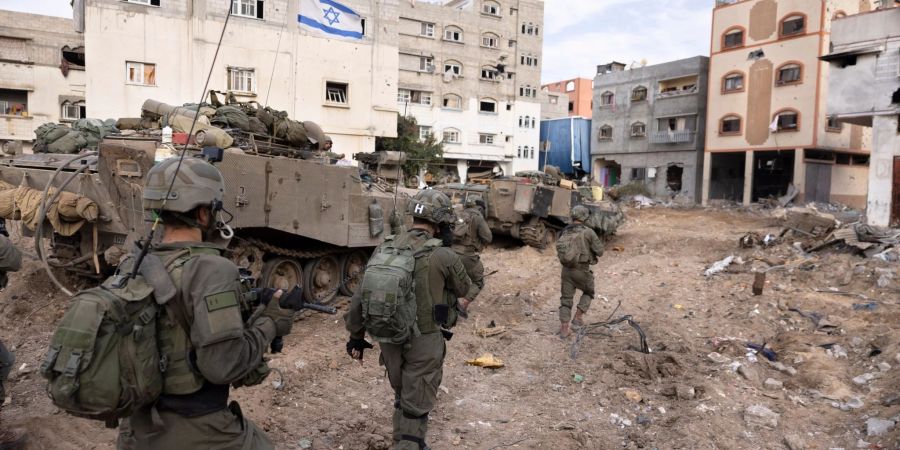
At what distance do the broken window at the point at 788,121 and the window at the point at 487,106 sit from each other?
1594cm

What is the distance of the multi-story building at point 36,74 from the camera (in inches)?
1024

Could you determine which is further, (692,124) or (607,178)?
(607,178)

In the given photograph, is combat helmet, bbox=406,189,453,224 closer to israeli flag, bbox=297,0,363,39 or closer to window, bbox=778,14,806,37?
israeli flag, bbox=297,0,363,39

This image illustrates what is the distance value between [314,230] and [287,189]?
70cm

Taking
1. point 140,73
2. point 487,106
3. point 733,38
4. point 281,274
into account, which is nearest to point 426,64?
point 487,106

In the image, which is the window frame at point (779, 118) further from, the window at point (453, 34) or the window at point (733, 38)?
the window at point (453, 34)

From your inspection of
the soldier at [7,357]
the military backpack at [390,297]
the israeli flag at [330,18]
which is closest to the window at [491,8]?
the israeli flag at [330,18]

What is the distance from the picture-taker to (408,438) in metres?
3.89

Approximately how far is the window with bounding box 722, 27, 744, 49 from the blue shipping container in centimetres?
1031

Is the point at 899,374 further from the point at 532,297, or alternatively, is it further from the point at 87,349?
the point at 87,349

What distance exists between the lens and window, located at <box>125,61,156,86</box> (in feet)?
71.4

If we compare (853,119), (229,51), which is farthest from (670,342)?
(229,51)

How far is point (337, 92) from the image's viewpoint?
24.8 metres

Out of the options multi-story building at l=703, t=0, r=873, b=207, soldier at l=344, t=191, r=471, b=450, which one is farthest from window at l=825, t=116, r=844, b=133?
soldier at l=344, t=191, r=471, b=450
